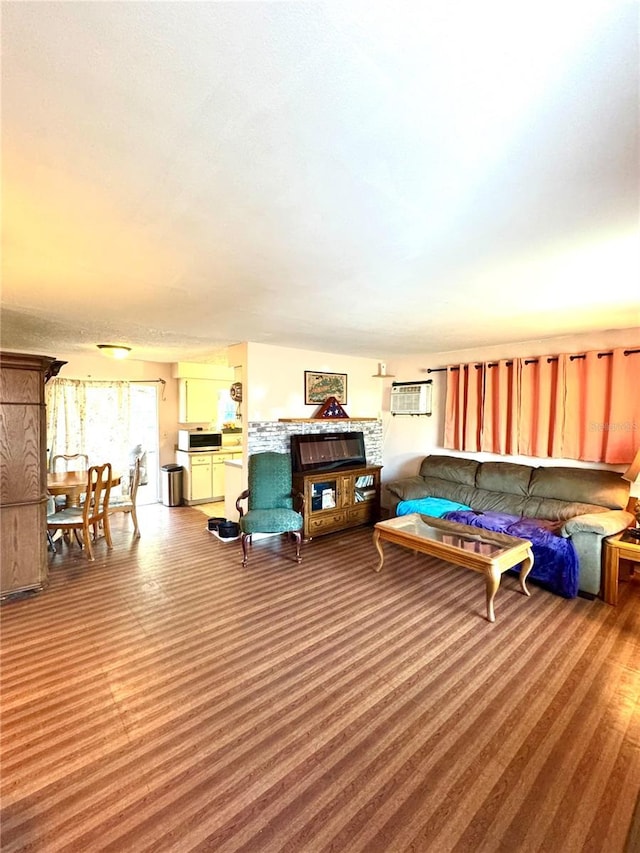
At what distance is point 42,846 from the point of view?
4.37 feet

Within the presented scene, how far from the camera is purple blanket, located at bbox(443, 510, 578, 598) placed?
3094 millimetres

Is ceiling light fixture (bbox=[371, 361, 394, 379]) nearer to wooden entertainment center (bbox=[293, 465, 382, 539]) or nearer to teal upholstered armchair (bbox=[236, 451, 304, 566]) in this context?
wooden entertainment center (bbox=[293, 465, 382, 539])

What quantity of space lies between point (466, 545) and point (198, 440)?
4744 mm

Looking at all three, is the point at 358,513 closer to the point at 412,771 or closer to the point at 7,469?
the point at 412,771

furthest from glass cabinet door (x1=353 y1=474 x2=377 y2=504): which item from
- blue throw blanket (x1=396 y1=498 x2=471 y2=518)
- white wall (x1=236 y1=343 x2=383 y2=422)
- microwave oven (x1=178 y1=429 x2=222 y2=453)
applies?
microwave oven (x1=178 y1=429 x2=222 y2=453)

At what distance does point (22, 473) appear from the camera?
3104 millimetres

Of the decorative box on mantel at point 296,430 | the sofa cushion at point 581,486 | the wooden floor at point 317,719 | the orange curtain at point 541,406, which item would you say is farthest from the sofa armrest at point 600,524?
the decorative box on mantel at point 296,430

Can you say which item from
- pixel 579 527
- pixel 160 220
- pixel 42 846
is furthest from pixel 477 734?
pixel 160 220

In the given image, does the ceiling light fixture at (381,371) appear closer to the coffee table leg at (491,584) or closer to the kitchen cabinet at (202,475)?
the kitchen cabinet at (202,475)

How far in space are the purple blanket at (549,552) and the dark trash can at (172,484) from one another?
4.78 meters

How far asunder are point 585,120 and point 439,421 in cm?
454

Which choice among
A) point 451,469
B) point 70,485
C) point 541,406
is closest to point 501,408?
point 541,406

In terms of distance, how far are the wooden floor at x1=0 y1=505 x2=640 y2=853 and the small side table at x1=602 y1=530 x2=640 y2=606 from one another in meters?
0.15

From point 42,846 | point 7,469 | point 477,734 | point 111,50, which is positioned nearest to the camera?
point 111,50
